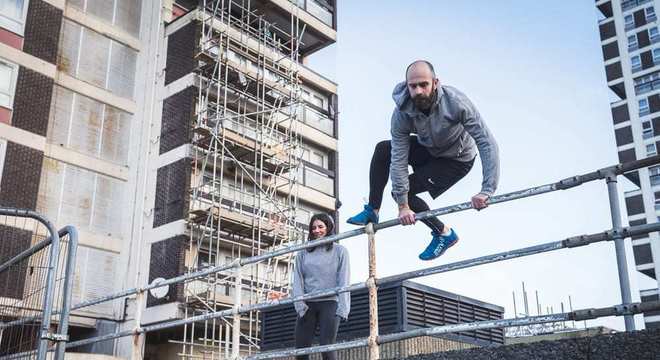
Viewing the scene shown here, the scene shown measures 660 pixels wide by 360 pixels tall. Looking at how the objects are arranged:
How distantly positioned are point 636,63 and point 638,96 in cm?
312

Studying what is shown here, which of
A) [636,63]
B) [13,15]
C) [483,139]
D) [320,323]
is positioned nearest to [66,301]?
[320,323]

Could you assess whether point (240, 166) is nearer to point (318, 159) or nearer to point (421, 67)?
point (318, 159)

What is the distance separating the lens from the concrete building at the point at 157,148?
23.1 metres

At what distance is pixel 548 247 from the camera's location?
397cm

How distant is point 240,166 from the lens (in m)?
26.8

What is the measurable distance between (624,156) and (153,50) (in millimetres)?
43954

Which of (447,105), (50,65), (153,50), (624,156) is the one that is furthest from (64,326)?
(624,156)

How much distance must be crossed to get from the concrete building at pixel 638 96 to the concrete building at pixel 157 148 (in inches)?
1401

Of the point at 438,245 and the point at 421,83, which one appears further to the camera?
the point at 438,245

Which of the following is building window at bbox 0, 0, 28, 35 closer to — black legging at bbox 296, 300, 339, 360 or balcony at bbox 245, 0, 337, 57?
balcony at bbox 245, 0, 337, 57

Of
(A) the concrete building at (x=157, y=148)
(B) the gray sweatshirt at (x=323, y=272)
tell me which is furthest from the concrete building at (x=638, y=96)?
(B) the gray sweatshirt at (x=323, y=272)

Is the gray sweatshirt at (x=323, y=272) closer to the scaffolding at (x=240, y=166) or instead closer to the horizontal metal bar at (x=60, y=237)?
the horizontal metal bar at (x=60, y=237)

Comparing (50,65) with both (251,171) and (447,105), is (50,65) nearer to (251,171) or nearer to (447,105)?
(251,171)

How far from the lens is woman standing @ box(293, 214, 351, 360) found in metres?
5.98
